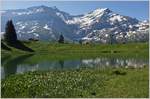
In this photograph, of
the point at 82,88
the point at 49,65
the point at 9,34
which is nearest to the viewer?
the point at 82,88

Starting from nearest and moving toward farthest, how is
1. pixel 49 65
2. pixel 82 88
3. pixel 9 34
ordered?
pixel 82 88 < pixel 49 65 < pixel 9 34

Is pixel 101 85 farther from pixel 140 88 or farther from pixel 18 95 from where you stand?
pixel 18 95

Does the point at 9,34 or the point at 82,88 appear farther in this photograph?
the point at 9,34

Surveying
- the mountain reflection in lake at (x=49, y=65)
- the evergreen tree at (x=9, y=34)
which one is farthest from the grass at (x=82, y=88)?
the evergreen tree at (x=9, y=34)

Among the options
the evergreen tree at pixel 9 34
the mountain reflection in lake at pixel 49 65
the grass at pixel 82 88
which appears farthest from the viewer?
the evergreen tree at pixel 9 34

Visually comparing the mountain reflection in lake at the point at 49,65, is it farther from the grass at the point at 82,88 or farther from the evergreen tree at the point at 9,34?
the evergreen tree at the point at 9,34

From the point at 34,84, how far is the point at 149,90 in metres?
12.0

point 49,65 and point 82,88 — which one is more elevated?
point 49,65

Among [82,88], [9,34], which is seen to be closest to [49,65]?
[82,88]

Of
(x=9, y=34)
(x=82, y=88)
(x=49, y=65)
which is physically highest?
(x=9, y=34)

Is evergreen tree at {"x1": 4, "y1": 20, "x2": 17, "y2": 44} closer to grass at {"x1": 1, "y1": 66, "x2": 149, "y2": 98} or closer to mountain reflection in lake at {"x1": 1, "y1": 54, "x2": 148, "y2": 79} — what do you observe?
mountain reflection in lake at {"x1": 1, "y1": 54, "x2": 148, "y2": 79}

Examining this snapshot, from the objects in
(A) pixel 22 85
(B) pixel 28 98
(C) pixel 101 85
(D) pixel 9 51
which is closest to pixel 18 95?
(B) pixel 28 98

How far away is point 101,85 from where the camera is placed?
34.0 meters

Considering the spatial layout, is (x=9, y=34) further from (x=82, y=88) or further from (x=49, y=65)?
(x=82, y=88)
